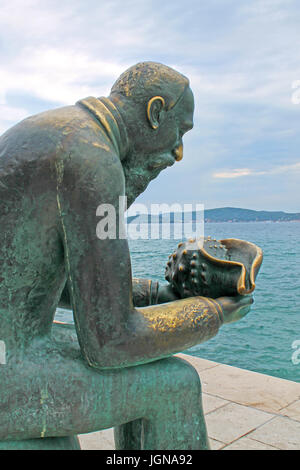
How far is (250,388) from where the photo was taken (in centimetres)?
499

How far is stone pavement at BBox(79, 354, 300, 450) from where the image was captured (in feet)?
12.6

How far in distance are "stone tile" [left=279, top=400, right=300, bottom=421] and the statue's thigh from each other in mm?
2503

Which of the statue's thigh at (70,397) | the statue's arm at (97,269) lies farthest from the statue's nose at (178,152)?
the statue's thigh at (70,397)

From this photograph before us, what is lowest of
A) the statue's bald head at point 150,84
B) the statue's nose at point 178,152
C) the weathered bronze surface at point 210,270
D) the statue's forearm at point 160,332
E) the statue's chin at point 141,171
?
the statue's forearm at point 160,332

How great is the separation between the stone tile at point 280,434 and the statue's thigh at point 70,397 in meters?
2.03

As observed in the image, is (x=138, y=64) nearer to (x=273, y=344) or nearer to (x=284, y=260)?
(x=273, y=344)

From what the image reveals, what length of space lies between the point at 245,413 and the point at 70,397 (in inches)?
107

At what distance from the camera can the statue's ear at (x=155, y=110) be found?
7.59 feet

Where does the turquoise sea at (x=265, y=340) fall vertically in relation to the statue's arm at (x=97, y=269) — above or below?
below

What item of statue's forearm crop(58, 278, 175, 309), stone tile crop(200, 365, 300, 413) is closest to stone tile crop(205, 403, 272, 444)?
stone tile crop(200, 365, 300, 413)

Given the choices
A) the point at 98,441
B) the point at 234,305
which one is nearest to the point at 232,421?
the point at 98,441

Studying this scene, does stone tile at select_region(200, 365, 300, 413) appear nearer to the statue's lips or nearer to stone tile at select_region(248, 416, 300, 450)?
stone tile at select_region(248, 416, 300, 450)

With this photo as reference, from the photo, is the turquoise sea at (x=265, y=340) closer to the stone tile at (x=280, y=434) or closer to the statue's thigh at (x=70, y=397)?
the stone tile at (x=280, y=434)
